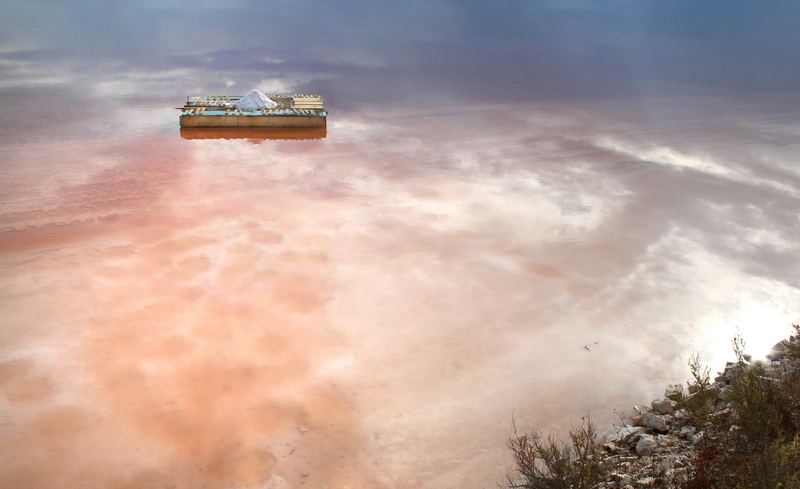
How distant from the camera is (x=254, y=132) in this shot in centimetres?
974

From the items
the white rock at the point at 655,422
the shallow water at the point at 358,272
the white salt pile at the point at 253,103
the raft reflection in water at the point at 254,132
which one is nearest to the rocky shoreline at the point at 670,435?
the white rock at the point at 655,422

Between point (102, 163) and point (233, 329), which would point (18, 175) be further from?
point (233, 329)

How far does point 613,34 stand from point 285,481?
66.9 ft

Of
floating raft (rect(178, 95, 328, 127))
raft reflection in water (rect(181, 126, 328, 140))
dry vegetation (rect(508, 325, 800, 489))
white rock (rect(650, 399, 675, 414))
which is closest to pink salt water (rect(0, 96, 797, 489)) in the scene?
white rock (rect(650, 399, 675, 414))

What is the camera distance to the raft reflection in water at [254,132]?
30.9 feet

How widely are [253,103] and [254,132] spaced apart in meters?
0.70

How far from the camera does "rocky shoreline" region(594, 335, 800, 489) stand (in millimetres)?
3543

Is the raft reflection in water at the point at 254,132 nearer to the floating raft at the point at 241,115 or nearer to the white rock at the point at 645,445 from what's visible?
the floating raft at the point at 241,115

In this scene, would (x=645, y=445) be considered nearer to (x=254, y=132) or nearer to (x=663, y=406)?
(x=663, y=406)

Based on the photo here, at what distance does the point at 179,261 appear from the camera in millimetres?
5945

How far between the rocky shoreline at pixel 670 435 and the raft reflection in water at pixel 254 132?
267 inches

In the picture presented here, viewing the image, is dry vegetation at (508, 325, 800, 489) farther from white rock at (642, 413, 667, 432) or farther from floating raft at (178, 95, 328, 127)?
floating raft at (178, 95, 328, 127)

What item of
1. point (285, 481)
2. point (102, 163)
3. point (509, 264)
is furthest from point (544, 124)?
point (285, 481)

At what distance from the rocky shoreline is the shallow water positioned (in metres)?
0.28
